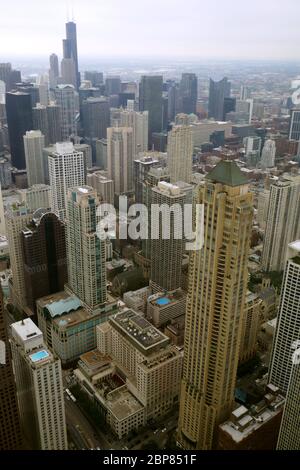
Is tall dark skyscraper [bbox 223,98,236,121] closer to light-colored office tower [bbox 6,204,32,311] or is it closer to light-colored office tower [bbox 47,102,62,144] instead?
light-colored office tower [bbox 47,102,62,144]

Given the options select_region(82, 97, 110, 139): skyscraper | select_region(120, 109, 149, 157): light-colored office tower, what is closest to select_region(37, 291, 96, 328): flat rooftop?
select_region(120, 109, 149, 157): light-colored office tower

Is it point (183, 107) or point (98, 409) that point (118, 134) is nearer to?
point (183, 107)

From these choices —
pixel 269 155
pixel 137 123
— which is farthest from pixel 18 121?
pixel 269 155

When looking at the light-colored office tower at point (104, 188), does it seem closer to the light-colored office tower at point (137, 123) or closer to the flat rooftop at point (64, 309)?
the light-colored office tower at point (137, 123)

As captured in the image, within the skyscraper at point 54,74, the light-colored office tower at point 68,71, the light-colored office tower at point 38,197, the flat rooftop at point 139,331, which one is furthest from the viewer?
the light-colored office tower at point 68,71

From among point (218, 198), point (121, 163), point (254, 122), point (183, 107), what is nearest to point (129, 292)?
point (218, 198)

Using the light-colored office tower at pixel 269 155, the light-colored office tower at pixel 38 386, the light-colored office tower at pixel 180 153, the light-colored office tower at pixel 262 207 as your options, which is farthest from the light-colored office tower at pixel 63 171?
the light-colored office tower at pixel 269 155
